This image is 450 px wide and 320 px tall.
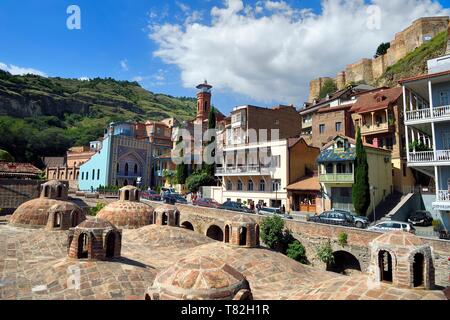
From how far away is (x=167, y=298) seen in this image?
25.2ft

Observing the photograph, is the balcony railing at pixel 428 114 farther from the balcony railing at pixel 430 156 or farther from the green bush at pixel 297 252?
the green bush at pixel 297 252

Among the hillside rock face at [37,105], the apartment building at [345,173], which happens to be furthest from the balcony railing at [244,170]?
the hillside rock face at [37,105]

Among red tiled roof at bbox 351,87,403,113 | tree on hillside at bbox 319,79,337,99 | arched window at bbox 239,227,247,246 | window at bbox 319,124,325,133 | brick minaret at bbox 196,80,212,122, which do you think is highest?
tree on hillside at bbox 319,79,337,99

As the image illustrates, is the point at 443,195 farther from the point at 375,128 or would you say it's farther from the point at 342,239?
the point at 375,128

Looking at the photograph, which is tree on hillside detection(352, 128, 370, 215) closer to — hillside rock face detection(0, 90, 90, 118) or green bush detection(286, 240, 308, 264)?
green bush detection(286, 240, 308, 264)

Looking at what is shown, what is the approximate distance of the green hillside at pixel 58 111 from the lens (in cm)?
7525

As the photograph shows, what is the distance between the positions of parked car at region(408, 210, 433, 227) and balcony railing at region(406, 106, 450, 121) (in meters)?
7.90

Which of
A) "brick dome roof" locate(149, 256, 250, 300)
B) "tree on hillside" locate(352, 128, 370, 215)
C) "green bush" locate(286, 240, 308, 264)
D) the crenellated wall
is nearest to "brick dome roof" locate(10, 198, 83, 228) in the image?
"brick dome roof" locate(149, 256, 250, 300)

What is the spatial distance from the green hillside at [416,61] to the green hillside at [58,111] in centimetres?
7282

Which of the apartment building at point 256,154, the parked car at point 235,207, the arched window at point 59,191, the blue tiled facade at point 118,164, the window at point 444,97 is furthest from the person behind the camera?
the blue tiled facade at point 118,164

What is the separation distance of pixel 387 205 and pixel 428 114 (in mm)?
10162

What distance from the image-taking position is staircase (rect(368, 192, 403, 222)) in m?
27.7

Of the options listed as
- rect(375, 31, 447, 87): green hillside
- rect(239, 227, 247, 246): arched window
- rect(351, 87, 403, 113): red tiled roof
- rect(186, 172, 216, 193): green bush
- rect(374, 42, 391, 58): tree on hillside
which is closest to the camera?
rect(239, 227, 247, 246): arched window

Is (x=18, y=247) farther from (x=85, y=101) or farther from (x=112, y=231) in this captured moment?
(x=85, y=101)
